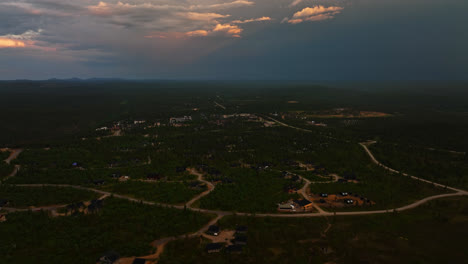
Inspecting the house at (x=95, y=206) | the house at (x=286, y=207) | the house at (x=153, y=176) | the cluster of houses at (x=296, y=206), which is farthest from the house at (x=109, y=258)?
the house at (x=153, y=176)

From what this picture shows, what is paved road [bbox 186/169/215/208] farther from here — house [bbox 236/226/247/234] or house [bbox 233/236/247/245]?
house [bbox 233/236/247/245]

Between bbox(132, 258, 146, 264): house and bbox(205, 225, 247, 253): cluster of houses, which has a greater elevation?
bbox(205, 225, 247, 253): cluster of houses

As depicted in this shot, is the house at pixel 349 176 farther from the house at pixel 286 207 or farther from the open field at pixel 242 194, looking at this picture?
the house at pixel 286 207

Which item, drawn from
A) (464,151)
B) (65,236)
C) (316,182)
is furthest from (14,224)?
(464,151)

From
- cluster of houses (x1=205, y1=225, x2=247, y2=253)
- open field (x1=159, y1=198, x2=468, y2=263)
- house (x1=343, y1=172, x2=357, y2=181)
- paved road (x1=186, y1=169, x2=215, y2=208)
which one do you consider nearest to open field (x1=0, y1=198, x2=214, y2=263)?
cluster of houses (x1=205, y1=225, x2=247, y2=253)

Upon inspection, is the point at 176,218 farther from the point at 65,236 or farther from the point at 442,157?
the point at 442,157

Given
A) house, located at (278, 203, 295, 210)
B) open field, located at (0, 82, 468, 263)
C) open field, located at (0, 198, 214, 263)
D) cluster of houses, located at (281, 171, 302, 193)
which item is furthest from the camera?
cluster of houses, located at (281, 171, 302, 193)

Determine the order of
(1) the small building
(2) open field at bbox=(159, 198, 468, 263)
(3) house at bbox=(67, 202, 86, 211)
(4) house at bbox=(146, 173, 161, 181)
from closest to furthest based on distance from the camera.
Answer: (2) open field at bbox=(159, 198, 468, 263) < (3) house at bbox=(67, 202, 86, 211) < (1) the small building < (4) house at bbox=(146, 173, 161, 181)

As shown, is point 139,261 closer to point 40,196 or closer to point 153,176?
point 153,176
